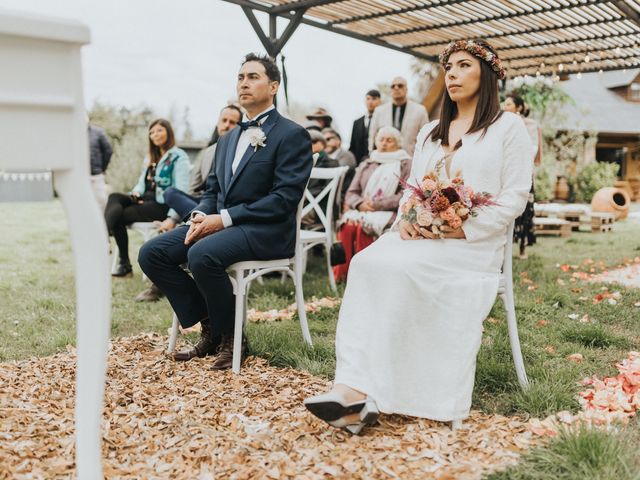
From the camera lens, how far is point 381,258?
2928 millimetres

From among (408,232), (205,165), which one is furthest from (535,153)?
(408,232)

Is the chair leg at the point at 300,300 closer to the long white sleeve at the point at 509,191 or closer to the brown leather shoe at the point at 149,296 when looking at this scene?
the long white sleeve at the point at 509,191

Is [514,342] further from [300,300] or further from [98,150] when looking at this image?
[98,150]

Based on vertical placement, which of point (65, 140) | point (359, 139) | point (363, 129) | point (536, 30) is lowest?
point (65, 140)

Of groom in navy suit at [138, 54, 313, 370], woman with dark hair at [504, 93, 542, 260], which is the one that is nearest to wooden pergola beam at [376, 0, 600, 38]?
woman with dark hair at [504, 93, 542, 260]

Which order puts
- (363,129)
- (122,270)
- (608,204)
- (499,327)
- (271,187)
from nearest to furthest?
(271,187)
(499,327)
(122,270)
(363,129)
(608,204)

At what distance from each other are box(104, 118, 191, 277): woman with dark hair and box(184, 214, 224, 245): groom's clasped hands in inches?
97.9

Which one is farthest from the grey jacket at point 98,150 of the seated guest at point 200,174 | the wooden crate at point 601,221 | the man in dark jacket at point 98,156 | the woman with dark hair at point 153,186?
the wooden crate at point 601,221

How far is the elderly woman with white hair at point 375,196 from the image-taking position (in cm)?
634

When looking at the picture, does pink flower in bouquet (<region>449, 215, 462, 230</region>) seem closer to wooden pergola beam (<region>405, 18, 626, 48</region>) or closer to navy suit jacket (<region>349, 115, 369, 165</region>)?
navy suit jacket (<region>349, 115, 369, 165</region>)

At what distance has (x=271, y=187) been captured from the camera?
3.86 meters

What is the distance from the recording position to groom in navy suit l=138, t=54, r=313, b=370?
3629 mm

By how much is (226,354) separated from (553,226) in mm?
9285

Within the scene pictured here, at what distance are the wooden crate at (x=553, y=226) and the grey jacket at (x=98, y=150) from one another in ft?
23.8
